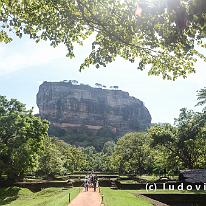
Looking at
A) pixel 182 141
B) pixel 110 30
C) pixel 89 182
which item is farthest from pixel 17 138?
pixel 110 30

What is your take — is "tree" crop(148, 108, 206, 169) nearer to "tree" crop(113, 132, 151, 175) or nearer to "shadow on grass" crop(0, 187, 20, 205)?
"tree" crop(113, 132, 151, 175)

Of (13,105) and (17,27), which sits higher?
(13,105)

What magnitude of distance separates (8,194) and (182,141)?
27.7 m

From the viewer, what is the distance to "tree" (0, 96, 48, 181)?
1790 inches

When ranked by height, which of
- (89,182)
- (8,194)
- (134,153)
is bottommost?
(8,194)

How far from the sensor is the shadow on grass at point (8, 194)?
3937cm

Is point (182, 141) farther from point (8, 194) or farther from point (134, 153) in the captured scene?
point (8, 194)

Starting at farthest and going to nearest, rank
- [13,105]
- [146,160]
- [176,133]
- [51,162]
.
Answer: [146,160] → [51,162] → [176,133] → [13,105]

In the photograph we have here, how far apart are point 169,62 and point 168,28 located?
1781 mm

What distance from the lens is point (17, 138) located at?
46.1 meters

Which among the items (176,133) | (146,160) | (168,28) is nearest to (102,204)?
(168,28)

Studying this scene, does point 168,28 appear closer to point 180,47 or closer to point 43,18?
point 180,47

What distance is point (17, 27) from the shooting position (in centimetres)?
1179

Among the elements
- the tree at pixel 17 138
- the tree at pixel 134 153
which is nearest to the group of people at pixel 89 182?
the tree at pixel 17 138
